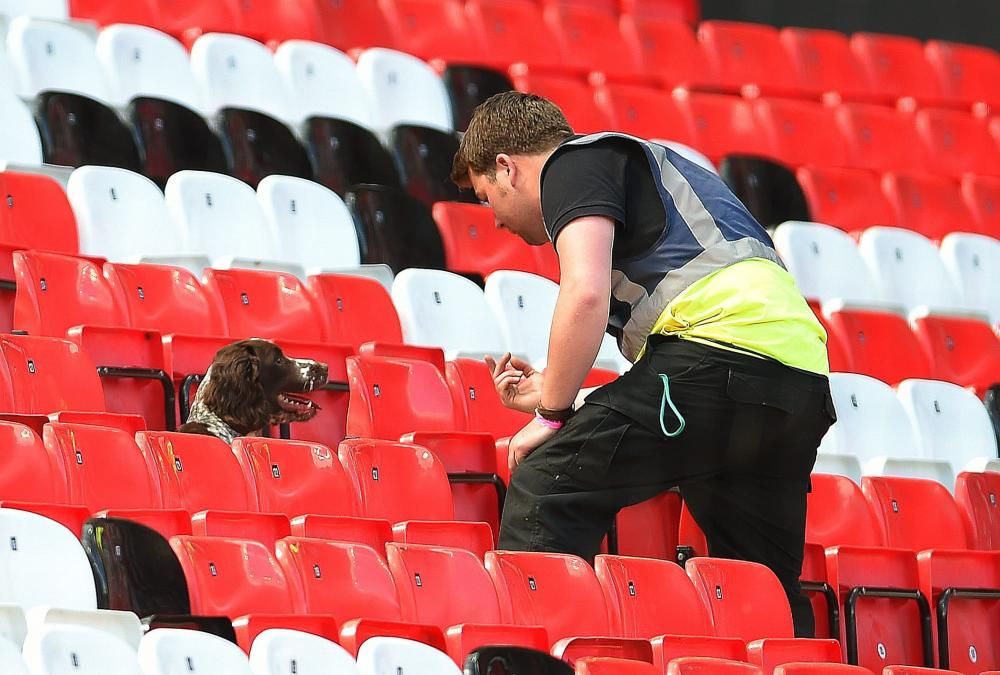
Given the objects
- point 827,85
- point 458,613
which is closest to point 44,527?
point 458,613

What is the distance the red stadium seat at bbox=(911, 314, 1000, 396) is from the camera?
18.4 feet

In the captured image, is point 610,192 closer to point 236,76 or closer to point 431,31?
point 236,76

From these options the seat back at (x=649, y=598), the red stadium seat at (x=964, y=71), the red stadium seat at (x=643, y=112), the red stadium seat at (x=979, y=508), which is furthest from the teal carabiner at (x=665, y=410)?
the red stadium seat at (x=964, y=71)

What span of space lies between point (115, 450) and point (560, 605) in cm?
92

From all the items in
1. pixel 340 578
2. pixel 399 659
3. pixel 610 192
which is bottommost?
pixel 399 659

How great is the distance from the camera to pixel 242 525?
3.19 metres

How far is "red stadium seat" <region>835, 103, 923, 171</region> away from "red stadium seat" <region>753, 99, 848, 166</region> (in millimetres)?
62

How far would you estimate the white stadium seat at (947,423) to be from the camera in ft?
16.2

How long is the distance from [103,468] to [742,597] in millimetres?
1216

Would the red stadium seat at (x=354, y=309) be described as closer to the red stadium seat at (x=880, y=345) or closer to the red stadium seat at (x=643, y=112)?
the red stadium seat at (x=880, y=345)

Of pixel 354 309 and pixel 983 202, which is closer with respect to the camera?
pixel 354 309

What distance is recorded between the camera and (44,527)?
9.21 feet

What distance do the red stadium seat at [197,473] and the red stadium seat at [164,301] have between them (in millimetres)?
991

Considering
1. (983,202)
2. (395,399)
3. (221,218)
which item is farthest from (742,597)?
(983,202)
